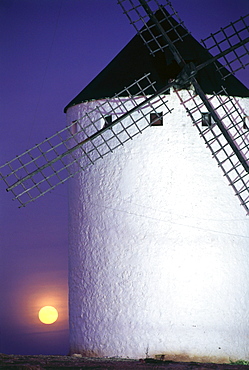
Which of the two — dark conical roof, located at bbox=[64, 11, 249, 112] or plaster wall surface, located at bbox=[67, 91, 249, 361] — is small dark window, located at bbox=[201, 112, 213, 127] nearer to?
plaster wall surface, located at bbox=[67, 91, 249, 361]

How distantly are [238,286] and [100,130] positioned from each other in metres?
3.47

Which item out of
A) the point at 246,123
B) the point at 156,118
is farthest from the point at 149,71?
the point at 246,123

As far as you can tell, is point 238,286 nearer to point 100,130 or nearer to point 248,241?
point 248,241

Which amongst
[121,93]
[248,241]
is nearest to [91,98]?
[121,93]

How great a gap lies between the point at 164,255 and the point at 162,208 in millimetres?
781

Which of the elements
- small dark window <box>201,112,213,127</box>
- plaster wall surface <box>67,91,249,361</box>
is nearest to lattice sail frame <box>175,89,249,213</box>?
small dark window <box>201,112,213,127</box>

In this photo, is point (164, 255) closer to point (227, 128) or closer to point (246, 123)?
point (227, 128)

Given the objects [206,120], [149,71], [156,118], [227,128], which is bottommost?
[227,128]

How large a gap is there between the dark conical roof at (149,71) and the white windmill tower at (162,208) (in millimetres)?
25

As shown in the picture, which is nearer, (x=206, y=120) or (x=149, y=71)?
(x=206, y=120)

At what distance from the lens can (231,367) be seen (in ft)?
37.8

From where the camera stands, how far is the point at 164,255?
14.2 m

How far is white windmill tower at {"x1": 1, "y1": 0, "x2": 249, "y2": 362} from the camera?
1413cm

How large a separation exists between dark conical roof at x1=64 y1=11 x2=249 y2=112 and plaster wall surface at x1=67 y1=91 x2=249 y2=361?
0.56 meters
